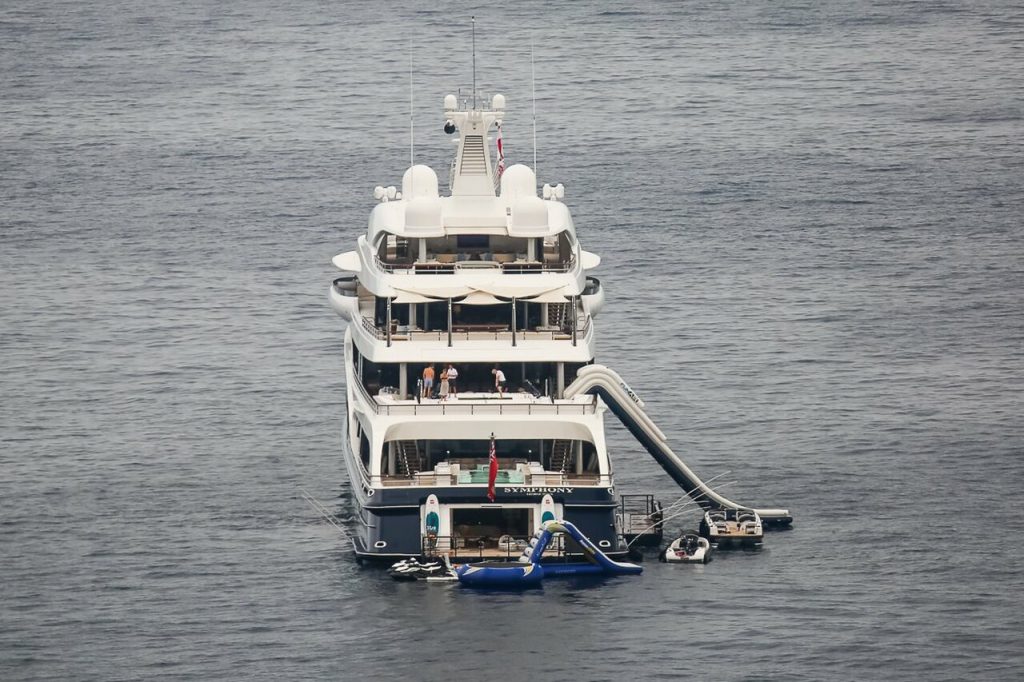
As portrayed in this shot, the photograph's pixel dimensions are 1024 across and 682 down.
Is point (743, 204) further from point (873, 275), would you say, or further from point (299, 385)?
point (299, 385)

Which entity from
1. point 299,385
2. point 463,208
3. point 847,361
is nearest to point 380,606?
point 463,208

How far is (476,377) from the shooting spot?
125m

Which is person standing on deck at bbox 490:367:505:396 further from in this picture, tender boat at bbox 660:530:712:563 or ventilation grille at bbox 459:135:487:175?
ventilation grille at bbox 459:135:487:175

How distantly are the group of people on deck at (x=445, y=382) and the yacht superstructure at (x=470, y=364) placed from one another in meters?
0.13

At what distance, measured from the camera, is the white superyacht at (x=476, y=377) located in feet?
383

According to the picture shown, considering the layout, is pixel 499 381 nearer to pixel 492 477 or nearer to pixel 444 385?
pixel 444 385

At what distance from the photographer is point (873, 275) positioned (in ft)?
571

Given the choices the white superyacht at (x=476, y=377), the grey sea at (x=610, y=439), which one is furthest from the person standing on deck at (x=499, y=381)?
the grey sea at (x=610, y=439)

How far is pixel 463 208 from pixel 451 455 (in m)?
16.4

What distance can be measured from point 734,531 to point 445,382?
14.2 m

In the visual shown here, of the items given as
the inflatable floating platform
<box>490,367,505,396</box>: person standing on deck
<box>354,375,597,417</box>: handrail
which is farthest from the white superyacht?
the inflatable floating platform

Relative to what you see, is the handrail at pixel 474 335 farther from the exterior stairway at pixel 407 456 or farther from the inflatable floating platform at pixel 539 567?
the inflatable floating platform at pixel 539 567

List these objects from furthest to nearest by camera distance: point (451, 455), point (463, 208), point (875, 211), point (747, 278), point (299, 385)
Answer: point (875, 211) → point (747, 278) → point (299, 385) → point (463, 208) → point (451, 455)

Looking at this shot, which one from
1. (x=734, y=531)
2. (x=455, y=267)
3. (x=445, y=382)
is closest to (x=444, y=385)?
(x=445, y=382)
